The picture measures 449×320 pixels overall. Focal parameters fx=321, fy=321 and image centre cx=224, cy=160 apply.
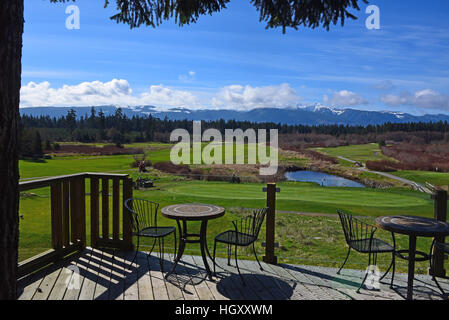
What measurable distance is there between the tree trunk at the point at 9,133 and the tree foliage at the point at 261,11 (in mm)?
2539

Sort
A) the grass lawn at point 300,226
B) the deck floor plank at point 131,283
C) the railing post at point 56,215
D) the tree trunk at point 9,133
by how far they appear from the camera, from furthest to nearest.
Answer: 1. the grass lawn at point 300,226
2. the railing post at point 56,215
3. the deck floor plank at point 131,283
4. the tree trunk at point 9,133

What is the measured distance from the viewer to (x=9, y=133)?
1.88 m

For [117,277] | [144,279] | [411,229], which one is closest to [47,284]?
[117,277]

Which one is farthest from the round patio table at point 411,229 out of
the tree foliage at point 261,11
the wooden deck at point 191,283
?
the tree foliage at point 261,11

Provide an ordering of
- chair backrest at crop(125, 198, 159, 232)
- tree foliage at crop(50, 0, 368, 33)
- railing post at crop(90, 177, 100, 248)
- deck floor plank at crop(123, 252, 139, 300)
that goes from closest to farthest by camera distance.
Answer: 1. deck floor plank at crop(123, 252, 139, 300)
2. tree foliage at crop(50, 0, 368, 33)
3. chair backrest at crop(125, 198, 159, 232)
4. railing post at crop(90, 177, 100, 248)

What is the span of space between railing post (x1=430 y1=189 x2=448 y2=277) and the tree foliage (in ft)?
7.80

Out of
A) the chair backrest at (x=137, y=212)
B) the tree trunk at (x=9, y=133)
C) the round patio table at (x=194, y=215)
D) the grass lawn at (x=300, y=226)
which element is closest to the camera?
the tree trunk at (x=9, y=133)

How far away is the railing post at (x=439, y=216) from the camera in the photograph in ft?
12.6

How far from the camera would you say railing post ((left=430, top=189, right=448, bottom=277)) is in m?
3.83

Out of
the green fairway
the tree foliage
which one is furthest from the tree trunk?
the green fairway

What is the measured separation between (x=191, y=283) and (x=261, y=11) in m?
3.17

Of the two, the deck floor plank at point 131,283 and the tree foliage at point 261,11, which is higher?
the tree foliage at point 261,11

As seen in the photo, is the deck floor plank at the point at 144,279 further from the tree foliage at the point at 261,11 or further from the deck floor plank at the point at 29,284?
the tree foliage at the point at 261,11

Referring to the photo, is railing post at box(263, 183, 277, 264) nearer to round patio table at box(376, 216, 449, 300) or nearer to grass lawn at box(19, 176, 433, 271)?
grass lawn at box(19, 176, 433, 271)
